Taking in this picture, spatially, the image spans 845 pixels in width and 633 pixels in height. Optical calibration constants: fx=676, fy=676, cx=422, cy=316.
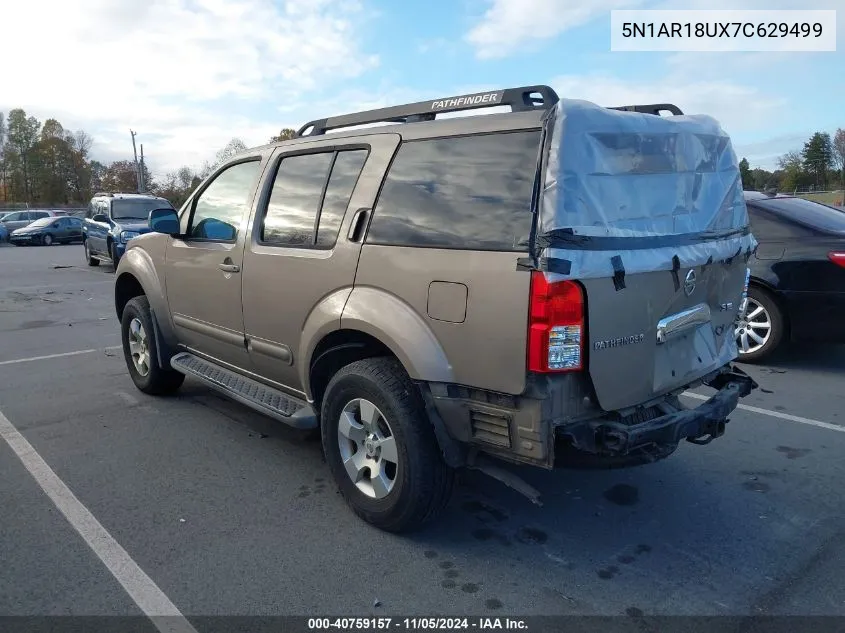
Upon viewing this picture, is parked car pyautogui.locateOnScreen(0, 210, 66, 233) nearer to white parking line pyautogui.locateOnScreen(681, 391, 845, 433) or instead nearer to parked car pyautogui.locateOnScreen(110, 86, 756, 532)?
parked car pyautogui.locateOnScreen(110, 86, 756, 532)

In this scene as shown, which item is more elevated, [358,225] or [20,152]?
[20,152]

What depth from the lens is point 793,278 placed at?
6.32 m

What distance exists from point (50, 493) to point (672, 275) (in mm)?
3638

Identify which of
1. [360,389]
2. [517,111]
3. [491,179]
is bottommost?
[360,389]

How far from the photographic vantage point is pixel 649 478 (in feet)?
13.5

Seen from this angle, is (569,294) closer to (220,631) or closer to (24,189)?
(220,631)

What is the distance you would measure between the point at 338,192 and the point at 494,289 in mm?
1355

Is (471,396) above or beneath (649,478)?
above

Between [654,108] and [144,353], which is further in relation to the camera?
[144,353]

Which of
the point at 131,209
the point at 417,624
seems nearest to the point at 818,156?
the point at 131,209

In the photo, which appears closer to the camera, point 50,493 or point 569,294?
point 569,294

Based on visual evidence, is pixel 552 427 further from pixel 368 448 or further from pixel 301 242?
pixel 301 242

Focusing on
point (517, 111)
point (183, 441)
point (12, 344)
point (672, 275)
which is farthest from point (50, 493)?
point (12, 344)

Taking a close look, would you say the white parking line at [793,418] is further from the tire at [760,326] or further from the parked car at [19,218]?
the parked car at [19,218]
